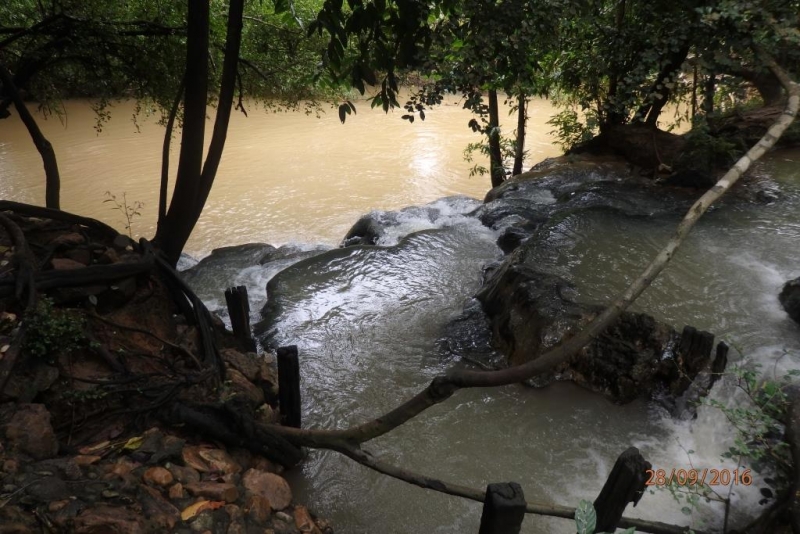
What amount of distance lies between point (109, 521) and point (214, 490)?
0.60 metres

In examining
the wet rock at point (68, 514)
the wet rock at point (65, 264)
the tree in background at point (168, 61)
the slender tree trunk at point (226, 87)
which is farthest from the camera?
the tree in background at point (168, 61)

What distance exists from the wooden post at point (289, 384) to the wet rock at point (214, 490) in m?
0.95

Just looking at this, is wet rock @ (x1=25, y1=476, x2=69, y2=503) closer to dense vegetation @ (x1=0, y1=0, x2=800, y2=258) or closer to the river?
dense vegetation @ (x1=0, y1=0, x2=800, y2=258)

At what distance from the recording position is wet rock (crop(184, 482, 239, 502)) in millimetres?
2771

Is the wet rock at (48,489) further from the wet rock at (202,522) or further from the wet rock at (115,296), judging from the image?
the wet rock at (115,296)

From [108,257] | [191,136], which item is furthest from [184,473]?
[191,136]

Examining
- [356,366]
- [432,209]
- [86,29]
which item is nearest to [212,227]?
[432,209]

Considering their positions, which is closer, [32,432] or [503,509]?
[503,509]

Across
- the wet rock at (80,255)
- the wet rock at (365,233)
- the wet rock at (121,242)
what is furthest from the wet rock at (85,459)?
the wet rock at (365,233)

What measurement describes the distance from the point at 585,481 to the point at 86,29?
603 centimetres

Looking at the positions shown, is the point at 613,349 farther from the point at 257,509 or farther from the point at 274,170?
the point at 274,170

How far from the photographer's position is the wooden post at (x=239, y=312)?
15.1ft

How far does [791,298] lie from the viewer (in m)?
5.16

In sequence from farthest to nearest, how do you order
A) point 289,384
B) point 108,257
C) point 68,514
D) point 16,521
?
1. point 108,257
2. point 289,384
3. point 68,514
4. point 16,521
